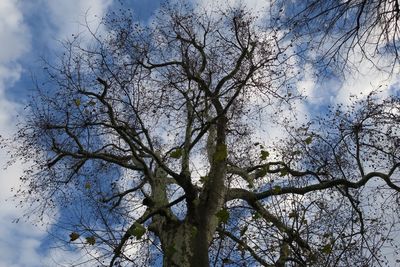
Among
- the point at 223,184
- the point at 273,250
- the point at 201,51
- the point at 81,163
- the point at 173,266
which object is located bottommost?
the point at 273,250

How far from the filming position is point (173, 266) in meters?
6.12

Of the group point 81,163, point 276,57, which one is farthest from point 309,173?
point 81,163

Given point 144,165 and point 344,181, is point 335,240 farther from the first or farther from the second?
point 144,165

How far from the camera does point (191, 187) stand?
6574 mm

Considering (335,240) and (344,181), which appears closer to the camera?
(335,240)

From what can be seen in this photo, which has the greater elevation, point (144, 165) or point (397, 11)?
point (144, 165)

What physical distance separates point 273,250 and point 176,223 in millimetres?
2194

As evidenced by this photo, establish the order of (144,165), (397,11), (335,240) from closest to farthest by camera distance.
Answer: (397,11)
(335,240)
(144,165)

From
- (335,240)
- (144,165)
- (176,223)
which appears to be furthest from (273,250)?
(144,165)

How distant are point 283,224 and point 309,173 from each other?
2219 millimetres

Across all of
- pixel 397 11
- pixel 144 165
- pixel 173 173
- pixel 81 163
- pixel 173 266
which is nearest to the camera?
pixel 397 11

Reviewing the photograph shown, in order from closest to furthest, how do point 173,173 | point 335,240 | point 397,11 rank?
point 397,11 → point 335,240 → point 173,173

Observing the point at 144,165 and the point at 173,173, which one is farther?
the point at 144,165

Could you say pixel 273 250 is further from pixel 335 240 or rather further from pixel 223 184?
pixel 223 184
